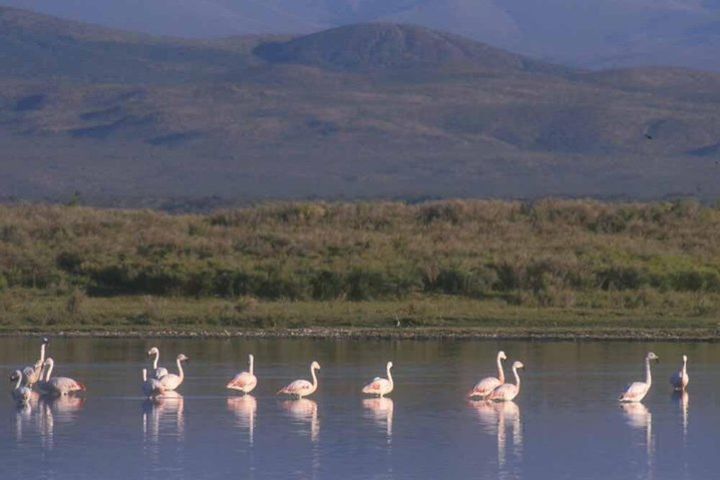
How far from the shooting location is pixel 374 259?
36.4 meters

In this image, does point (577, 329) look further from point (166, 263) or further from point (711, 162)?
point (711, 162)

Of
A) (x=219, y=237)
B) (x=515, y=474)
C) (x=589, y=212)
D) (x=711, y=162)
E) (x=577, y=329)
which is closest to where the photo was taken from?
(x=515, y=474)

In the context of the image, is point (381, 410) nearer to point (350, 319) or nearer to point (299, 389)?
point (299, 389)

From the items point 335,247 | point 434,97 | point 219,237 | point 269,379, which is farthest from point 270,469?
point 434,97

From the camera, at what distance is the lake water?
52.4 feet

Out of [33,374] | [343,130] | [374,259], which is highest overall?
[343,130]

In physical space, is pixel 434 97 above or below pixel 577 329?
above

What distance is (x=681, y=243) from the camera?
1580 inches

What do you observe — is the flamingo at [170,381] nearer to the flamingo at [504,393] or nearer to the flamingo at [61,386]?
the flamingo at [61,386]

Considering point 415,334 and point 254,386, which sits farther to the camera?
point 415,334

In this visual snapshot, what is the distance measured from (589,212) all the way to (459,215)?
3.15 meters

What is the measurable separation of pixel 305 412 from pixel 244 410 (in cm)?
69

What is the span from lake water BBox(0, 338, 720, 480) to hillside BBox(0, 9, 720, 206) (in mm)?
52299

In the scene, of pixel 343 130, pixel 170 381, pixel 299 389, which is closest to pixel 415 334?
pixel 299 389
